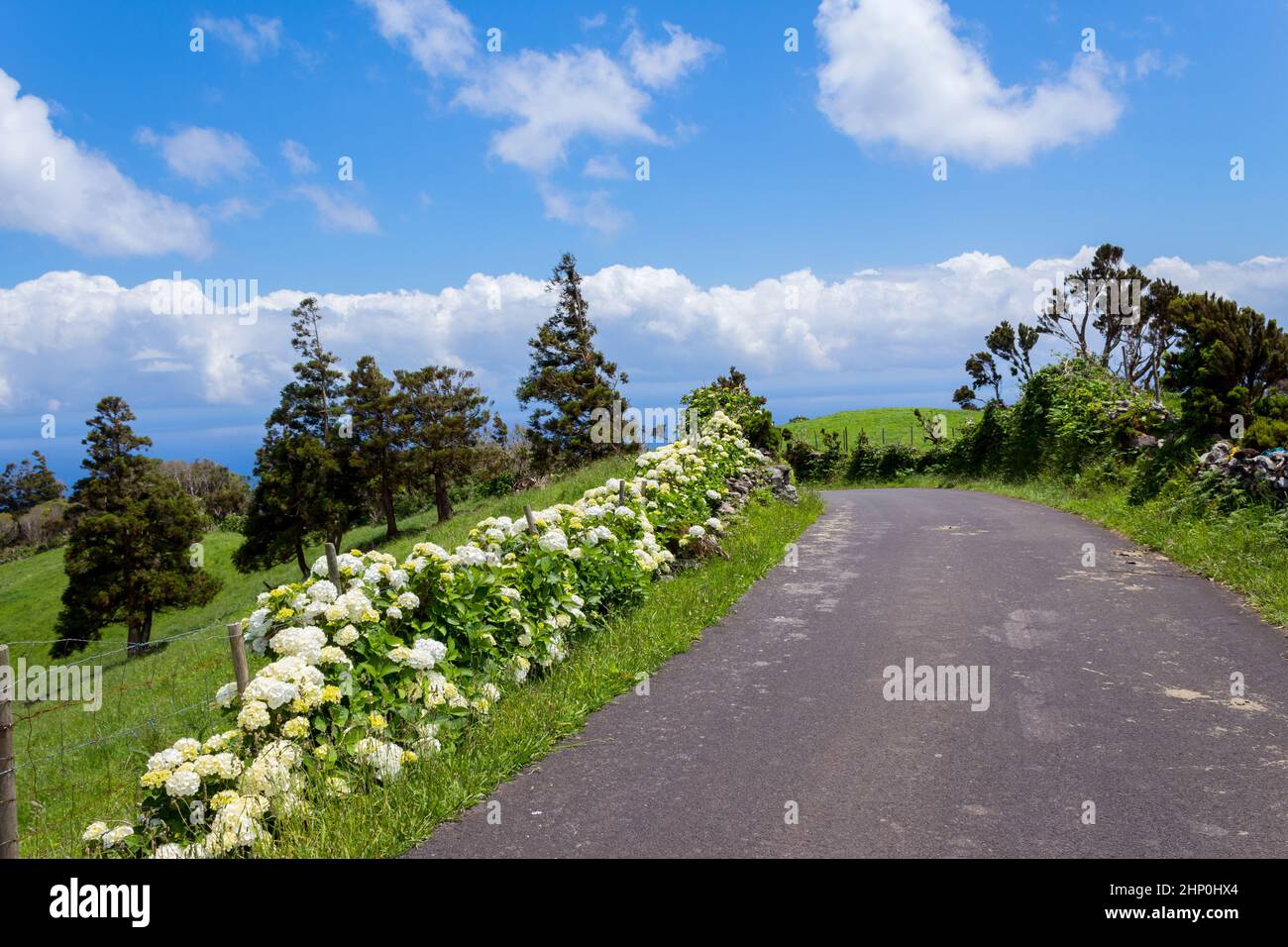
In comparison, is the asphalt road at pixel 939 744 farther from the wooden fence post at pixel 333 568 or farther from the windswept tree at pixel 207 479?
the windswept tree at pixel 207 479

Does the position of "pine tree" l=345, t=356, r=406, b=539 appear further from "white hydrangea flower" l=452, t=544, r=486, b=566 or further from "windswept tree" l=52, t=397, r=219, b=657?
"white hydrangea flower" l=452, t=544, r=486, b=566

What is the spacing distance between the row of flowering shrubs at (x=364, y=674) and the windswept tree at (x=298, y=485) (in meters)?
33.1

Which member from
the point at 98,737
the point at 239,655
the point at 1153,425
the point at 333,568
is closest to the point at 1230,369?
the point at 1153,425

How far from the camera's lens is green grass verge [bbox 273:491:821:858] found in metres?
4.27

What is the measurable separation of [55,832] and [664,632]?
235 inches

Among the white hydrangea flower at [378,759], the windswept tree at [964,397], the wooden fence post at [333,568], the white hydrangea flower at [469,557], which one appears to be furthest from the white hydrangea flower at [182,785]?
the windswept tree at [964,397]

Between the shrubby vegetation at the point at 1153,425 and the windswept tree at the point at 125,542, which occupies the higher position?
the shrubby vegetation at the point at 1153,425

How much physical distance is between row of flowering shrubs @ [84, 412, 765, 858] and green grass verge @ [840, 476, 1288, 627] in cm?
764

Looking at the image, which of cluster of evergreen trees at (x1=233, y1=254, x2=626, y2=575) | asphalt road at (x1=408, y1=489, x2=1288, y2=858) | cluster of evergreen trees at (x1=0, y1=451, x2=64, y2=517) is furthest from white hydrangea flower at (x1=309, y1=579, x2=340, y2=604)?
cluster of evergreen trees at (x1=0, y1=451, x2=64, y2=517)

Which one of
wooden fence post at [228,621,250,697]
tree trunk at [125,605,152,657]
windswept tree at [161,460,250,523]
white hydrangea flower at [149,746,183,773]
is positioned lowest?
tree trunk at [125,605,152,657]

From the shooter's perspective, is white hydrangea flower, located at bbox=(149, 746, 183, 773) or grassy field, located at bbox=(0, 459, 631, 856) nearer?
white hydrangea flower, located at bbox=(149, 746, 183, 773)

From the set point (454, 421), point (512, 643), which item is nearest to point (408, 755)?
point (512, 643)

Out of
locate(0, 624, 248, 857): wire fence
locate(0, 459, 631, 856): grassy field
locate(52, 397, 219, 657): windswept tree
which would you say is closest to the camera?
Result: locate(0, 624, 248, 857): wire fence

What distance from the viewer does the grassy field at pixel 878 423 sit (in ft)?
159
